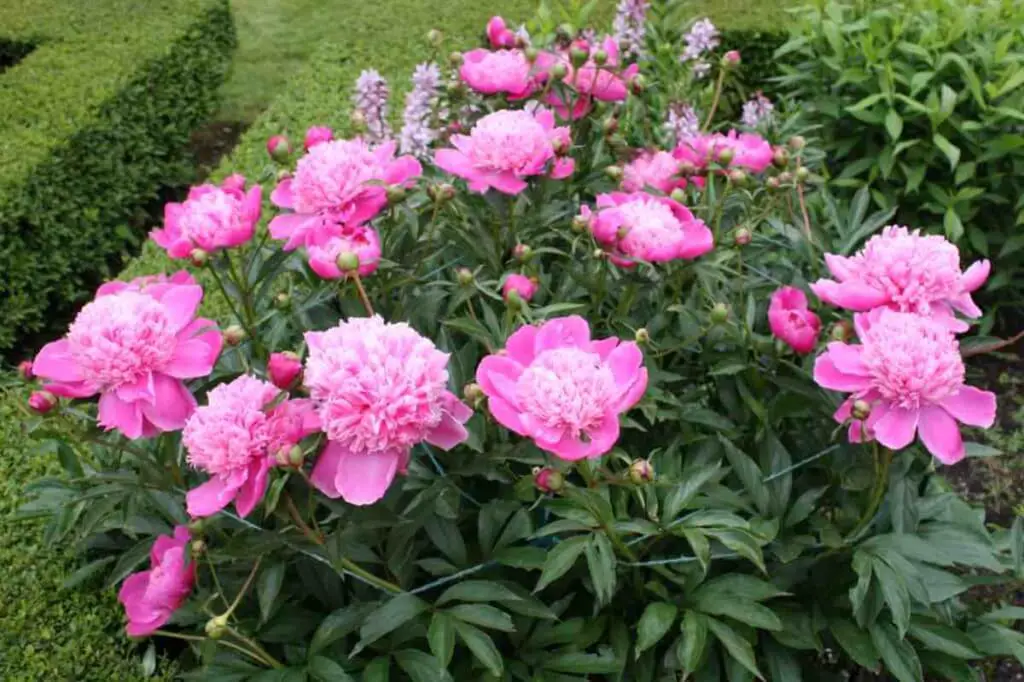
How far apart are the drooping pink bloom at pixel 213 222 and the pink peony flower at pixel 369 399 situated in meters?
0.38

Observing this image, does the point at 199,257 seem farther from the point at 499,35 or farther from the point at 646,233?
the point at 499,35

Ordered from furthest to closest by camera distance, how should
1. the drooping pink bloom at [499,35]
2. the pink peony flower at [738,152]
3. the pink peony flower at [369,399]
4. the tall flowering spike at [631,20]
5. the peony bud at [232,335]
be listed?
the tall flowering spike at [631,20] < the drooping pink bloom at [499,35] < the pink peony flower at [738,152] < the peony bud at [232,335] < the pink peony flower at [369,399]

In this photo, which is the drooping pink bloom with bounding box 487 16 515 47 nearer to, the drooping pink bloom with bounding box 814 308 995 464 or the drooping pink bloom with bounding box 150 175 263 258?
the drooping pink bloom with bounding box 150 175 263 258

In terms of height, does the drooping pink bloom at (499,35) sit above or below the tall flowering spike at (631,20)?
above

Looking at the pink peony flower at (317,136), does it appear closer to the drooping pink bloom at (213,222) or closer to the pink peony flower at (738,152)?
the drooping pink bloom at (213,222)

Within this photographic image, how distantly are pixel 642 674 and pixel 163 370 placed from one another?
905 millimetres

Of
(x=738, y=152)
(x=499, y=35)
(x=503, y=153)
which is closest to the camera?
(x=503, y=153)

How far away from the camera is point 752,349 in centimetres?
178

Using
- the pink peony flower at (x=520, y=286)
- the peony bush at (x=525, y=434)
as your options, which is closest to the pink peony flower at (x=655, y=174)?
the peony bush at (x=525, y=434)

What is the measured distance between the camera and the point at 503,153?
5.62 ft

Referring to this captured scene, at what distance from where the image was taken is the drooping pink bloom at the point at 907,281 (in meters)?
1.50

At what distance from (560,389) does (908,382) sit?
0.48 metres

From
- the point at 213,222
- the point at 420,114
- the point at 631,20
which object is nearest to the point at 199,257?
the point at 213,222

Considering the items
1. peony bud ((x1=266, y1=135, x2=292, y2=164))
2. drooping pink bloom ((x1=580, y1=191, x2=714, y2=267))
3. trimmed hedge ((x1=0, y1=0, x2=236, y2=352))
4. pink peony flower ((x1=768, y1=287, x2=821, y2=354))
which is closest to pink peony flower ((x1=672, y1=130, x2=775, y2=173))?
drooping pink bloom ((x1=580, y1=191, x2=714, y2=267))
